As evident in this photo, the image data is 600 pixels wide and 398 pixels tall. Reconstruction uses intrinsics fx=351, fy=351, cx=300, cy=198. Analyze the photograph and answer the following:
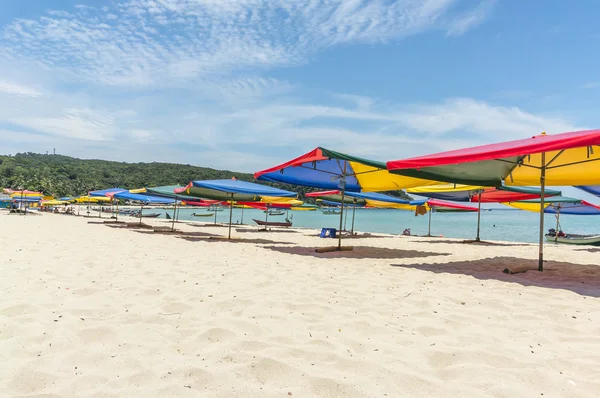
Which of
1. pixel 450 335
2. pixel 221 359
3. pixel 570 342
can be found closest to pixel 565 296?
pixel 570 342

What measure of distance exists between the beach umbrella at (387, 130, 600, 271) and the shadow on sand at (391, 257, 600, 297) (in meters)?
0.39

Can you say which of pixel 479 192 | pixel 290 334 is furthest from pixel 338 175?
pixel 290 334

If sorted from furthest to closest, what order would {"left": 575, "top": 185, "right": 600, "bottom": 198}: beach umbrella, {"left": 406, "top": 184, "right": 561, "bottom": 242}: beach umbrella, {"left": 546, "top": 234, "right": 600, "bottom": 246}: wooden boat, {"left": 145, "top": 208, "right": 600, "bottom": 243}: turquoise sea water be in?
{"left": 145, "top": 208, "right": 600, "bottom": 243}: turquoise sea water → {"left": 546, "top": 234, "right": 600, "bottom": 246}: wooden boat → {"left": 406, "top": 184, "right": 561, "bottom": 242}: beach umbrella → {"left": 575, "top": 185, "right": 600, "bottom": 198}: beach umbrella

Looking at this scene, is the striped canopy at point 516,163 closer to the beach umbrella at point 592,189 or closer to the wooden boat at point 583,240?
the beach umbrella at point 592,189

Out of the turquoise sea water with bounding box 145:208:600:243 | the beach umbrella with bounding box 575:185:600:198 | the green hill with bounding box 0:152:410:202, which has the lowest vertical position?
the turquoise sea water with bounding box 145:208:600:243

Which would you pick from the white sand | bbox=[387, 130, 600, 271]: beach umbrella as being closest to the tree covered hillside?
bbox=[387, 130, 600, 271]: beach umbrella

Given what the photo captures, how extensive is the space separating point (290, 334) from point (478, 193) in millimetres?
11541

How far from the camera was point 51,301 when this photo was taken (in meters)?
3.14

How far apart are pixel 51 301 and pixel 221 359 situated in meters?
2.06

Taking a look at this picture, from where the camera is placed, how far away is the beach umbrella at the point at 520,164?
4.14m

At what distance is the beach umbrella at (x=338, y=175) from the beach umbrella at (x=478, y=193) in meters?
1.36

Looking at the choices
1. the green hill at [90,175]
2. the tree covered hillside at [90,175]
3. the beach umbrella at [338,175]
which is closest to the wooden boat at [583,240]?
the beach umbrella at [338,175]

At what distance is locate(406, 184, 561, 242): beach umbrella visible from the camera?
10.7 metres

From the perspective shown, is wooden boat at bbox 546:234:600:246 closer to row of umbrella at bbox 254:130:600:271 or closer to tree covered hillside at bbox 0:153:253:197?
row of umbrella at bbox 254:130:600:271
